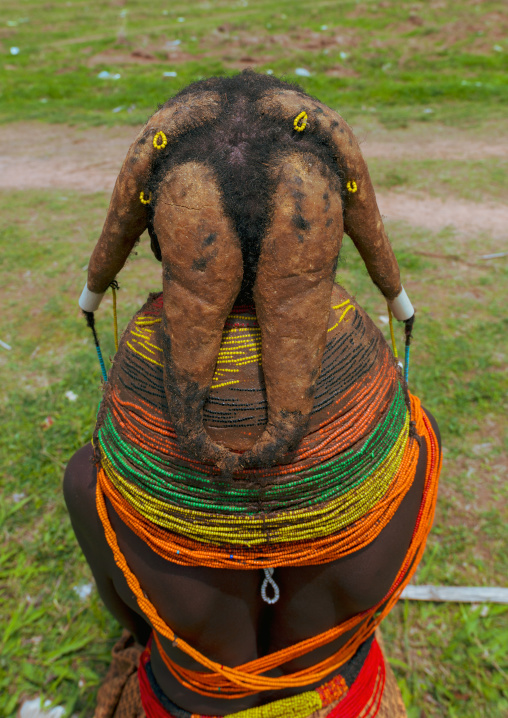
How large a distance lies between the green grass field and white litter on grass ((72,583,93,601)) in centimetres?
1

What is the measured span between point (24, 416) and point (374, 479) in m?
3.03

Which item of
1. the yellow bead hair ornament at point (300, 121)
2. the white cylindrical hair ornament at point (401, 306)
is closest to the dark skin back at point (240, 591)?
the white cylindrical hair ornament at point (401, 306)

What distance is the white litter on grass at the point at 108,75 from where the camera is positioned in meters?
11.8

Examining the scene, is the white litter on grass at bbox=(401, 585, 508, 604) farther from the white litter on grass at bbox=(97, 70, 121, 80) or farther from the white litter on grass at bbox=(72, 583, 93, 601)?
the white litter on grass at bbox=(97, 70, 121, 80)

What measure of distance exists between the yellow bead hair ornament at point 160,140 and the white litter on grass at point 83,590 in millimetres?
2447

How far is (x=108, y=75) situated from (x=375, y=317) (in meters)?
10.5

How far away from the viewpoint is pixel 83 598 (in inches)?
110

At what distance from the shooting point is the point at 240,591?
1.42 m

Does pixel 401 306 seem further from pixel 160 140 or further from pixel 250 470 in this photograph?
pixel 160 140

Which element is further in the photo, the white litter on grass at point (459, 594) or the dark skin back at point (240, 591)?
the white litter on grass at point (459, 594)

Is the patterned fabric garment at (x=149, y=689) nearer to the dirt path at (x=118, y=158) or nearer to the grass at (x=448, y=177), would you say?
the dirt path at (x=118, y=158)

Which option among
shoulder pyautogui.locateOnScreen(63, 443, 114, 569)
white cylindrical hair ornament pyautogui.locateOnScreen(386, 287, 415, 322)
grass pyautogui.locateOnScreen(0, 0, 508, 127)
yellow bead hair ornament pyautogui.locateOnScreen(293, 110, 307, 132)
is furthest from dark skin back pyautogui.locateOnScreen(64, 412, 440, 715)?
grass pyautogui.locateOnScreen(0, 0, 508, 127)

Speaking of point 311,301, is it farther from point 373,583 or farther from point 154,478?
point 373,583

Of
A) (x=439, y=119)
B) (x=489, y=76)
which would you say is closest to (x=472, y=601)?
(x=439, y=119)
